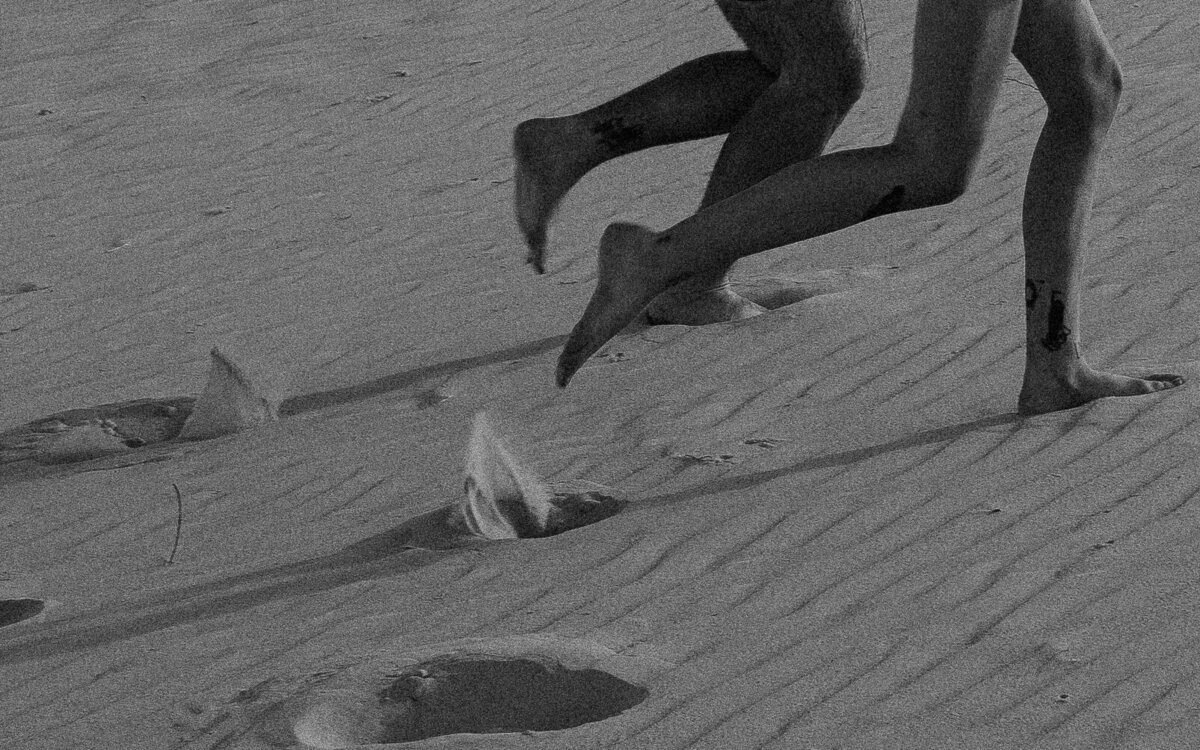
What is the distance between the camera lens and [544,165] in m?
5.06

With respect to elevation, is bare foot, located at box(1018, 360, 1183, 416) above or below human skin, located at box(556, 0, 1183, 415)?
below

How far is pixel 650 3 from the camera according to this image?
A: 35.8ft

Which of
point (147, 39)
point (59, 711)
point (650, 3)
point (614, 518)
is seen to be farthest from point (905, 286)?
point (147, 39)

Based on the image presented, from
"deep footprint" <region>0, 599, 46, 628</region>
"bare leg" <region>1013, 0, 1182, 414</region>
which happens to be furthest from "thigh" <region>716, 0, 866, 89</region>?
"deep footprint" <region>0, 599, 46, 628</region>

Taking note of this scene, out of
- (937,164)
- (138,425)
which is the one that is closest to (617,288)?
(937,164)

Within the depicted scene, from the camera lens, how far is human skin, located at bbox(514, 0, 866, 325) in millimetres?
5055

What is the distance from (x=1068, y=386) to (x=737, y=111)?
1300 millimetres

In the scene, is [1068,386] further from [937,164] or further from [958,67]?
[958,67]

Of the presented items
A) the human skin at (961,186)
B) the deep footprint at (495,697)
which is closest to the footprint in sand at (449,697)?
the deep footprint at (495,697)

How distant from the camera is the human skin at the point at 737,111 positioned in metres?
5.05

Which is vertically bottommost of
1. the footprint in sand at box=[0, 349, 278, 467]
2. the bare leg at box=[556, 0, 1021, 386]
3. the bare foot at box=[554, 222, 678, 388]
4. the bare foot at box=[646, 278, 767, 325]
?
the bare foot at box=[646, 278, 767, 325]

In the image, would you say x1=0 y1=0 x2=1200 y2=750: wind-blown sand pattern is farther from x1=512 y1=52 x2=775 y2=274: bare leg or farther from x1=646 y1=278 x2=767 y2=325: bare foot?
x1=512 y1=52 x2=775 y2=274: bare leg

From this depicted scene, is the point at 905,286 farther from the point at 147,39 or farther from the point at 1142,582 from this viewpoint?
the point at 147,39

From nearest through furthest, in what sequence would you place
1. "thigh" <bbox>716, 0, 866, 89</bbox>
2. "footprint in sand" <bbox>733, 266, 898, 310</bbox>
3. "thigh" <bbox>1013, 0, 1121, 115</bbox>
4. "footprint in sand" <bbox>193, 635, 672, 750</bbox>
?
"footprint in sand" <bbox>193, 635, 672, 750</bbox> → "thigh" <bbox>1013, 0, 1121, 115</bbox> → "thigh" <bbox>716, 0, 866, 89</bbox> → "footprint in sand" <bbox>733, 266, 898, 310</bbox>
